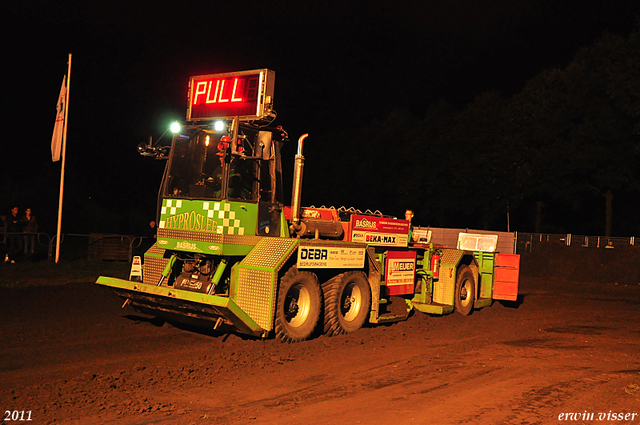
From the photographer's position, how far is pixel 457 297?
11602mm

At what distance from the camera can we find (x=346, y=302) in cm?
934

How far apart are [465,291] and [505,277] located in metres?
1.50

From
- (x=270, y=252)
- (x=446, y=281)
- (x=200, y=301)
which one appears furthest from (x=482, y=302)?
(x=200, y=301)

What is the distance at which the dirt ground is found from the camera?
17.4ft

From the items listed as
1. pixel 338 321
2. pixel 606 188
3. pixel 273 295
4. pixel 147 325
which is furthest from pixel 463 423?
pixel 606 188

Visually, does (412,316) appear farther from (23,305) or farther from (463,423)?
(23,305)

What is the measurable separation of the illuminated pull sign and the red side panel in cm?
729

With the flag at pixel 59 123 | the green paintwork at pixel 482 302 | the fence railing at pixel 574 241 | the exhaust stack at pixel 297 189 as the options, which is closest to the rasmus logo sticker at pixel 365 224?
the exhaust stack at pixel 297 189

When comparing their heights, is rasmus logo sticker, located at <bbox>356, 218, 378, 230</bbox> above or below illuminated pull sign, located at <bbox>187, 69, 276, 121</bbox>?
below

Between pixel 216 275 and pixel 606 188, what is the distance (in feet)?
120

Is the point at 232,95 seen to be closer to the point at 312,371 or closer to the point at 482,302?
the point at 312,371

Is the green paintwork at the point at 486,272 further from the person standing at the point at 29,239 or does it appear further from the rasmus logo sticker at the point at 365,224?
the person standing at the point at 29,239

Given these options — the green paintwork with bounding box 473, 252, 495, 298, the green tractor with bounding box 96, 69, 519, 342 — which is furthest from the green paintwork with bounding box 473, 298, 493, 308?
the green tractor with bounding box 96, 69, 519, 342

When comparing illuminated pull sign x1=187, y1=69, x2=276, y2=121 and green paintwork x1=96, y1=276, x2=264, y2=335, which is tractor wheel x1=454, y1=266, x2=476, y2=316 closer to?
green paintwork x1=96, y1=276, x2=264, y2=335
